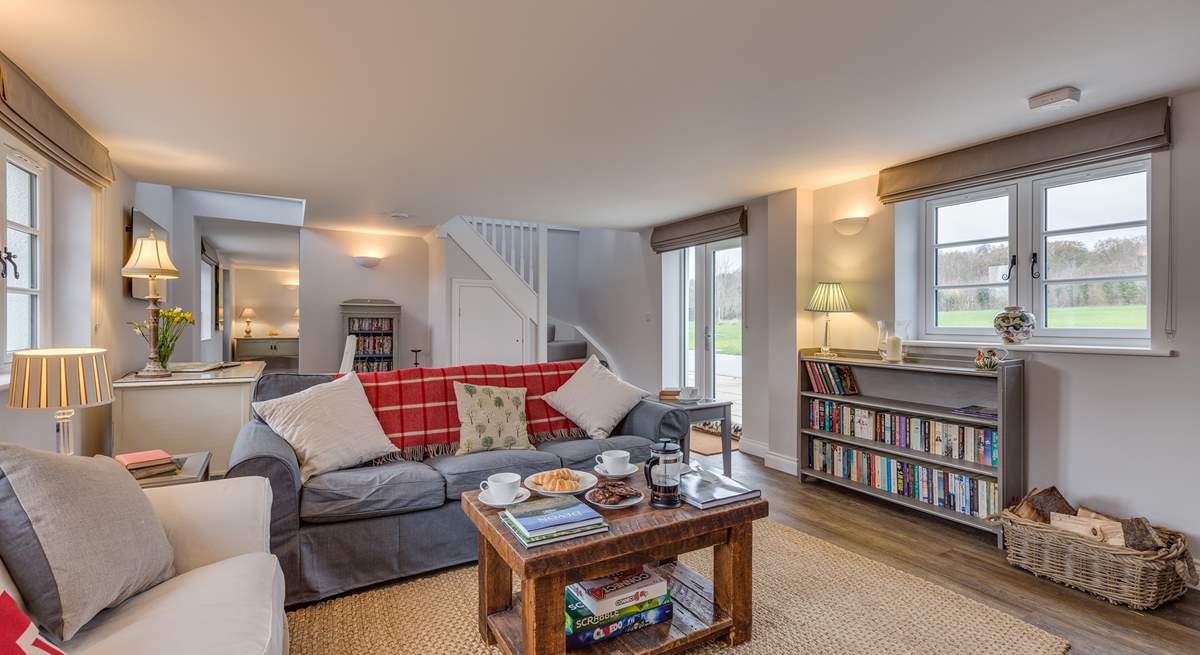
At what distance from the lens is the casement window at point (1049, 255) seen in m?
2.77

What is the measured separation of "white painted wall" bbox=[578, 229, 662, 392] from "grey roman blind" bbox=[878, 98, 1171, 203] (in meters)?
2.85

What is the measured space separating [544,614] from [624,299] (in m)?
5.25

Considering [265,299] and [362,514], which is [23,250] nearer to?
[362,514]

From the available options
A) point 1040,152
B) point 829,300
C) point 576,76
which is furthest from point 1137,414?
point 576,76

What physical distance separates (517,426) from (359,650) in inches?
51.5

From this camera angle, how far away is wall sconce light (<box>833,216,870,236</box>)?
3.83 m

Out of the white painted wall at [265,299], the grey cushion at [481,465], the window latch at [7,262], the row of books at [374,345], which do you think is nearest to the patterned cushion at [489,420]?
the grey cushion at [481,465]

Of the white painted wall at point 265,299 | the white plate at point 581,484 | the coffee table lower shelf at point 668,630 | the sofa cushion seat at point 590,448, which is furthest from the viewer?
the white painted wall at point 265,299

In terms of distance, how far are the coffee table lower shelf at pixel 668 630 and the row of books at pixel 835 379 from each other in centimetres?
213

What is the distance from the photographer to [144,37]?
76.1 inches

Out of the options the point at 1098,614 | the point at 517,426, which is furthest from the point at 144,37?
the point at 1098,614

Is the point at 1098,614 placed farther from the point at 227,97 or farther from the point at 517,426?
the point at 227,97

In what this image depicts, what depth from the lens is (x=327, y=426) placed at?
8.38 feet

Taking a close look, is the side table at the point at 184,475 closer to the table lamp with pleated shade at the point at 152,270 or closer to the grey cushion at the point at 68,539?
the grey cushion at the point at 68,539
